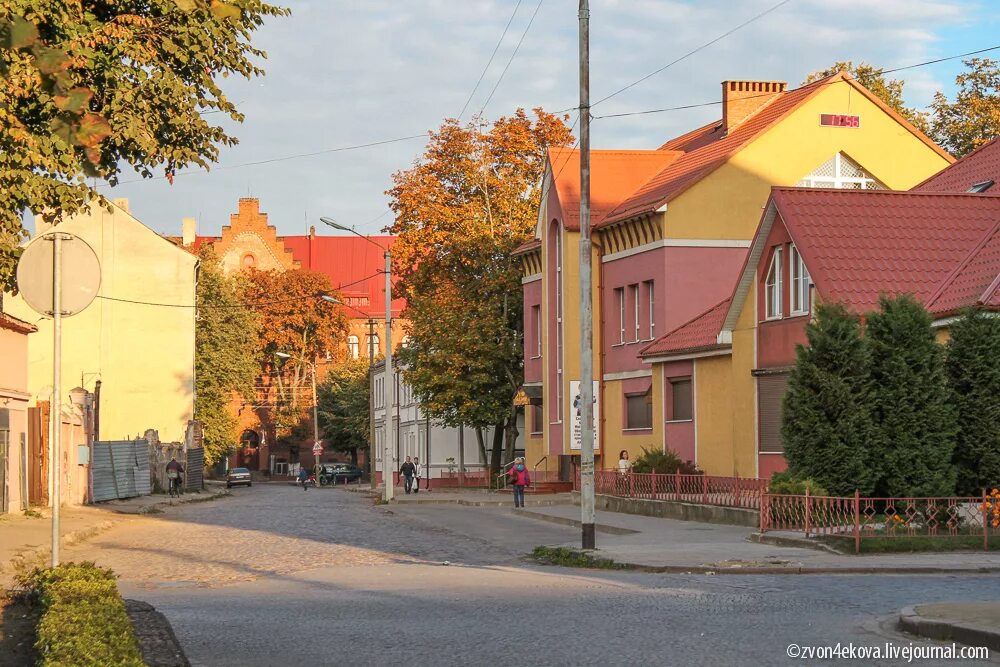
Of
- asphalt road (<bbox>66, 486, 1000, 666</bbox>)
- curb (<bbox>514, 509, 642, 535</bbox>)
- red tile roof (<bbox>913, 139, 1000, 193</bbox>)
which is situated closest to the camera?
asphalt road (<bbox>66, 486, 1000, 666</bbox>)

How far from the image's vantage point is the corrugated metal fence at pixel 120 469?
139ft

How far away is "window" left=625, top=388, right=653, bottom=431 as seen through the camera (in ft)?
138

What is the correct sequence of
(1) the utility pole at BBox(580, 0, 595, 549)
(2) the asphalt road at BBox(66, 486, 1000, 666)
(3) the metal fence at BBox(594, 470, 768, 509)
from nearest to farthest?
(2) the asphalt road at BBox(66, 486, 1000, 666) < (1) the utility pole at BBox(580, 0, 595, 549) < (3) the metal fence at BBox(594, 470, 768, 509)

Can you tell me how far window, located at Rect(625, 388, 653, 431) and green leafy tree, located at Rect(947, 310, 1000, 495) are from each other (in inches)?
704

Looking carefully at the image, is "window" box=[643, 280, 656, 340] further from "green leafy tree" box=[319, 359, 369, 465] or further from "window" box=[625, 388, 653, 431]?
"green leafy tree" box=[319, 359, 369, 465]

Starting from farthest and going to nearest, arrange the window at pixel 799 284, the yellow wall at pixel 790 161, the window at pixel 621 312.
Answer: the window at pixel 621 312 < the yellow wall at pixel 790 161 < the window at pixel 799 284

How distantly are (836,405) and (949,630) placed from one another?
12325 mm

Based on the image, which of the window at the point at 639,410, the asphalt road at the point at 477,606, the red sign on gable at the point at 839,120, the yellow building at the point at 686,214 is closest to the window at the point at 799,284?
the yellow building at the point at 686,214

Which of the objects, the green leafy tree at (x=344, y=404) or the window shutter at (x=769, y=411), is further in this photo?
the green leafy tree at (x=344, y=404)

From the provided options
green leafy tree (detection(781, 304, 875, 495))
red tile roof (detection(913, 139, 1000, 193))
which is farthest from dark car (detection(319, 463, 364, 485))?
green leafy tree (detection(781, 304, 875, 495))

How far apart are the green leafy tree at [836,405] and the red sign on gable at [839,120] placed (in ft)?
65.8

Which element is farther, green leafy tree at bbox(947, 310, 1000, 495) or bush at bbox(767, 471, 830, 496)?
green leafy tree at bbox(947, 310, 1000, 495)

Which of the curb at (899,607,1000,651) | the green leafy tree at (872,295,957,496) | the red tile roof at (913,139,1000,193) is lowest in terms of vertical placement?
the curb at (899,607,1000,651)

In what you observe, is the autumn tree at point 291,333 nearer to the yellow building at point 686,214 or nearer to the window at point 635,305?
the yellow building at point 686,214
